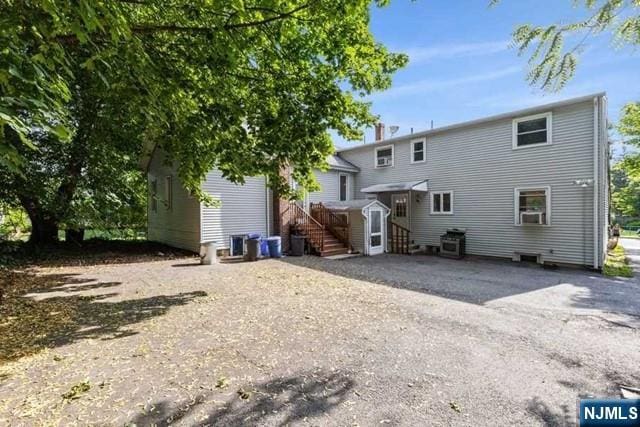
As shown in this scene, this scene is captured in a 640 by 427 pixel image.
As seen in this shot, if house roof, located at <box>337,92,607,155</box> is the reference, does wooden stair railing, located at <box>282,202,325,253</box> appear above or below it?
below

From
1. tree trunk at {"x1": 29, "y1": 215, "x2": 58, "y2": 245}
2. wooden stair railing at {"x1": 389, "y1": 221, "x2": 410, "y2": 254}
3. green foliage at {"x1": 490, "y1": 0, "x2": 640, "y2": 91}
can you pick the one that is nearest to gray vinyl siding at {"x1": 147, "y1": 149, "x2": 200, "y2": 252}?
tree trunk at {"x1": 29, "y1": 215, "x2": 58, "y2": 245}

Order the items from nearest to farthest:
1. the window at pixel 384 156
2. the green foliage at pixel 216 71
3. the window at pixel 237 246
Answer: the green foliage at pixel 216 71, the window at pixel 237 246, the window at pixel 384 156

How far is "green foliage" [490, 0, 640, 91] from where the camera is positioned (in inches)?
87.0

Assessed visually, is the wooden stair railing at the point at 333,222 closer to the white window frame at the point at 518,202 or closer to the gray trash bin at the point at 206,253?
the gray trash bin at the point at 206,253

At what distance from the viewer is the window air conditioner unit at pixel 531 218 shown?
1153cm

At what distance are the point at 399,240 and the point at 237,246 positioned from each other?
24.8ft

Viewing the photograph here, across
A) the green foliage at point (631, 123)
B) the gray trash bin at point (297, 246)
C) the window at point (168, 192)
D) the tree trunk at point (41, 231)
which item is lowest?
the gray trash bin at point (297, 246)

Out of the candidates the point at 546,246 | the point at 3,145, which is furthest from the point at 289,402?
the point at 546,246

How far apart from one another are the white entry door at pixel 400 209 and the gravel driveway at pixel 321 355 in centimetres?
812

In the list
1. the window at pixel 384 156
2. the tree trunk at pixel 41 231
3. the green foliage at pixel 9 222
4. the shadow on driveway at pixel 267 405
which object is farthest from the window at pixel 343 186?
the shadow on driveway at pixel 267 405

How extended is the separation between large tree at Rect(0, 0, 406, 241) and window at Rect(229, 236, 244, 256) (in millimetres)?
5111

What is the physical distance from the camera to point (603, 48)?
7.82 ft

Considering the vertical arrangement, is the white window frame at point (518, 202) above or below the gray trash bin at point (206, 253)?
above

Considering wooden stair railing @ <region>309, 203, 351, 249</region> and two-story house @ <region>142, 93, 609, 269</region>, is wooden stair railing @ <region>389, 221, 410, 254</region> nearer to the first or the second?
two-story house @ <region>142, 93, 609, 269</region>
